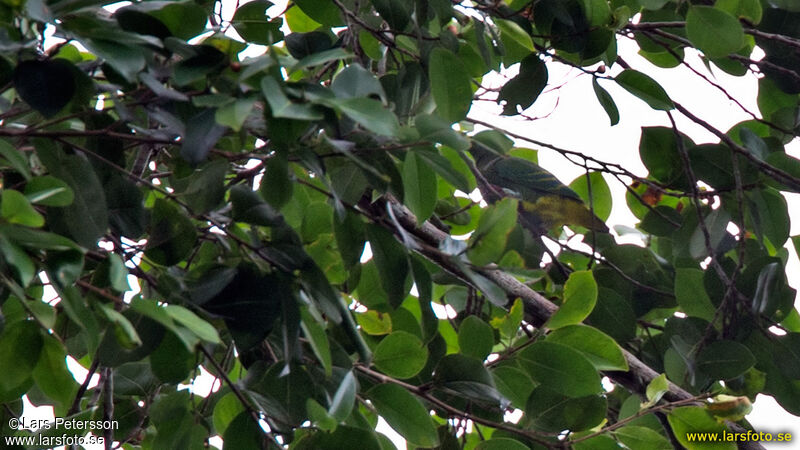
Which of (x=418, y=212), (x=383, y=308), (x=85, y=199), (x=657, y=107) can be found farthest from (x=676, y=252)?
(x=85, y=199)

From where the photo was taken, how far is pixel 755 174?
1.07m

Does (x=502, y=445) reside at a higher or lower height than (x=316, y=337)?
lower

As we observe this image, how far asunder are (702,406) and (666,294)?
28cm

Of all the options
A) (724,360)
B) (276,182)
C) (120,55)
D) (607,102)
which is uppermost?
(120,55)

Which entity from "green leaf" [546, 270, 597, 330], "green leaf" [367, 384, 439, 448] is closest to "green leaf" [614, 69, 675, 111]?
"green leaf" [546, 270, 597, 330]

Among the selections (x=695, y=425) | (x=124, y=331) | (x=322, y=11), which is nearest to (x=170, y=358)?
(x=124, y=331)

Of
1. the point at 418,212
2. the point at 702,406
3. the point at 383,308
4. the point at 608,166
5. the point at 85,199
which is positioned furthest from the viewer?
the point at 608,166

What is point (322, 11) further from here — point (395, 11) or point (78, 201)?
point (78, 201)

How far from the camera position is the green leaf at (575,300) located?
0.88 metres

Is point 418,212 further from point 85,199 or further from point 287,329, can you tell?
point 85,199

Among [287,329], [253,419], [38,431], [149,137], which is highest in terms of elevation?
[149,137]

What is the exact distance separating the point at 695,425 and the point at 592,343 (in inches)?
5.2

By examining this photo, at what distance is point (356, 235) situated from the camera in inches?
29.0

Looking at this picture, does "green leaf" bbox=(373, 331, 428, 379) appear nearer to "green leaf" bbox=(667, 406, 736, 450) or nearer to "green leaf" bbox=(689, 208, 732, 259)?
"green leaf" bbox=(667, 406, 736, 450)
